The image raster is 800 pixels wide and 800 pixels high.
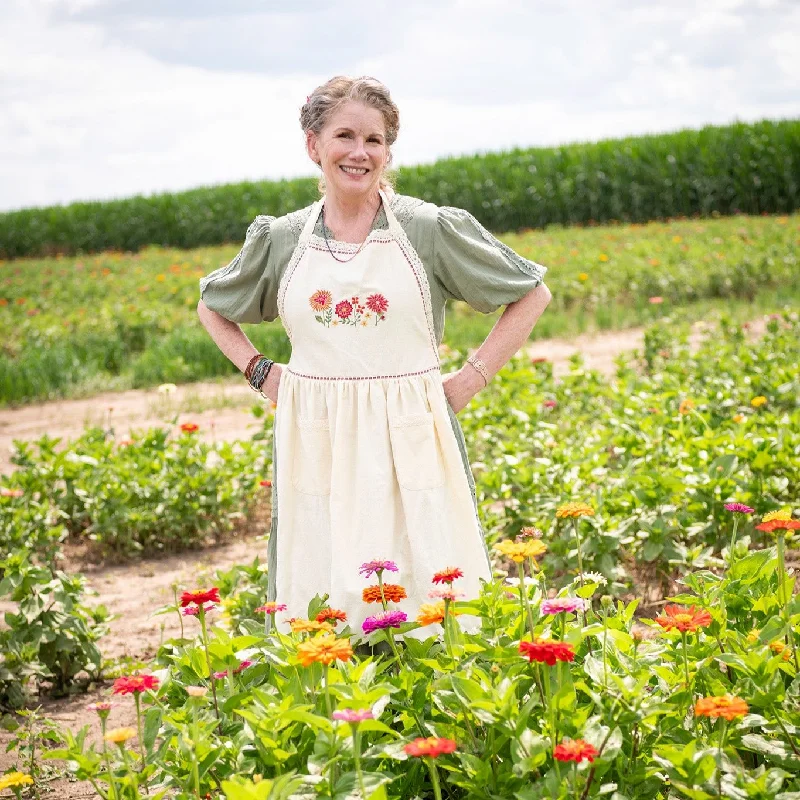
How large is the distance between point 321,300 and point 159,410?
5237mm

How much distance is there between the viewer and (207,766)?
1.64 meters

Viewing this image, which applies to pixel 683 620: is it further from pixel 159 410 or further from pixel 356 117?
pixel 159 410

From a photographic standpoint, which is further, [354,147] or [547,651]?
[354,147]

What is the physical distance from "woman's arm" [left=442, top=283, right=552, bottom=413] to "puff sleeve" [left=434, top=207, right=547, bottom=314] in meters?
0.05

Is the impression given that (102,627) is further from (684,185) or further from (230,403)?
(684,185)

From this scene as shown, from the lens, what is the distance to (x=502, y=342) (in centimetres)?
252

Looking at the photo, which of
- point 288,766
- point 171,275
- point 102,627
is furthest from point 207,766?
point 171,275

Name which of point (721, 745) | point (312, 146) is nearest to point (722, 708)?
point (721, 745)

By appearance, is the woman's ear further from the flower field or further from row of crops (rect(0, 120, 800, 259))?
row of crops (rect(0, 120, 800, 259))

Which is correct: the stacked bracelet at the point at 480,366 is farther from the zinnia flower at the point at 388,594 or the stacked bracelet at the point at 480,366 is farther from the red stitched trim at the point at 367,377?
the zinnia flower at the point at 388,594

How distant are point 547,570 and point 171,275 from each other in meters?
11.7

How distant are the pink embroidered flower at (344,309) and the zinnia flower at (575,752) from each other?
1.19m

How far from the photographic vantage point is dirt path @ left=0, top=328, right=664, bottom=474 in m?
6.73

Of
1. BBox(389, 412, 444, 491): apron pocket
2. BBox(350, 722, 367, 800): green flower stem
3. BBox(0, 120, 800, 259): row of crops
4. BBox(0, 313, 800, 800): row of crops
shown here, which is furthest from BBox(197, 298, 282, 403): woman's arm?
BBox(0, 120, 800, 259): row of crops
